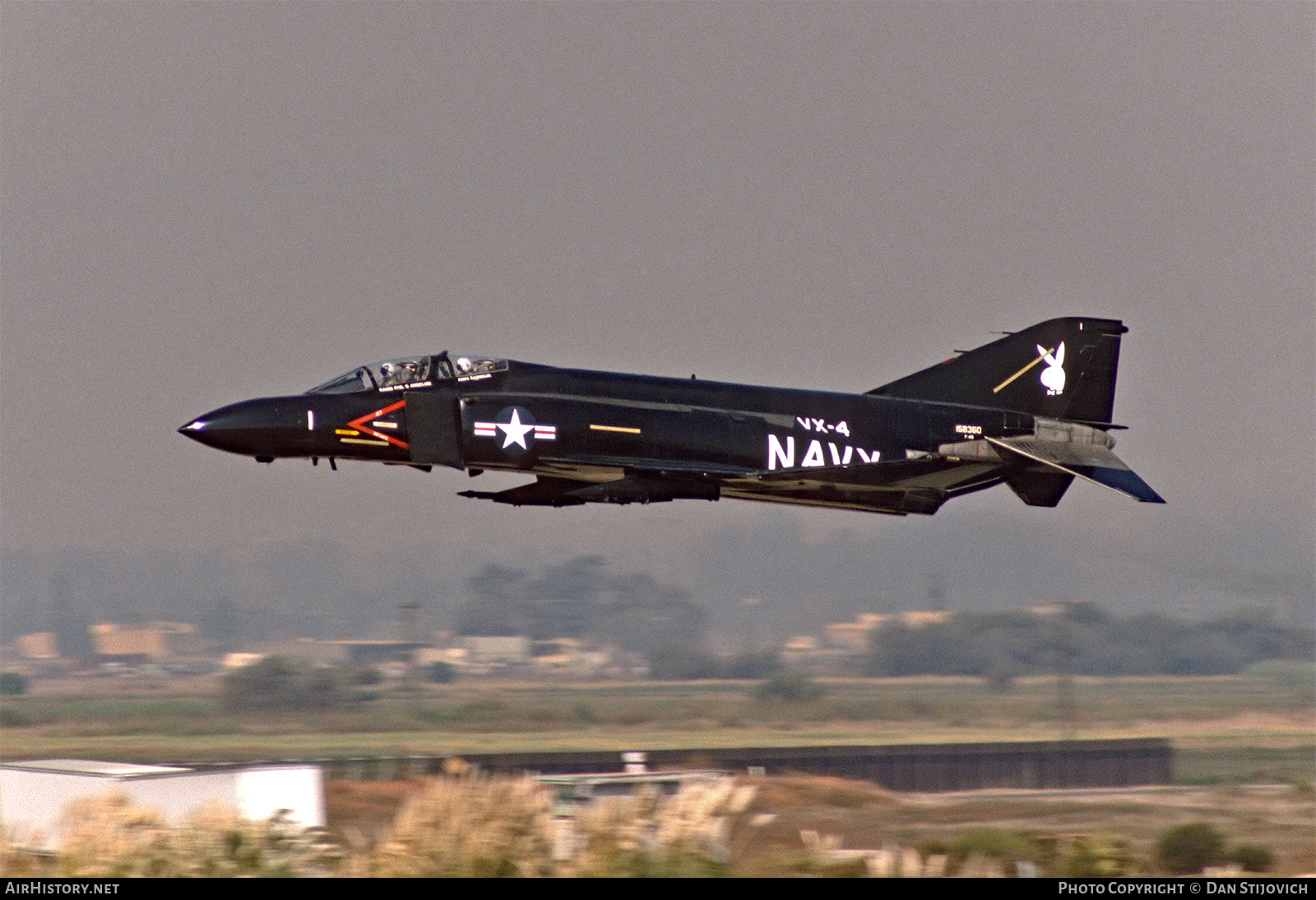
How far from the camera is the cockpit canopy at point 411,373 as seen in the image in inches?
932

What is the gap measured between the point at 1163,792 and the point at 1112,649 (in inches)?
496

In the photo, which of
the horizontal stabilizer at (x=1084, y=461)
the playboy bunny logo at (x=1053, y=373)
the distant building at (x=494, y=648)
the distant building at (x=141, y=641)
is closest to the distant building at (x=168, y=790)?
the horizontal stabilizer at (x=1084, y=461)

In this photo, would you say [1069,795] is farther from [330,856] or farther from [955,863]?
[330,856]

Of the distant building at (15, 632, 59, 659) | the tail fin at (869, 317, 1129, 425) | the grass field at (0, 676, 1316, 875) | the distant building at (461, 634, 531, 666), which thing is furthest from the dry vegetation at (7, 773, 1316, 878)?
the distant building at (15, 632, 59, 659)

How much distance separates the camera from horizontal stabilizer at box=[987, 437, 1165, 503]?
82.6ft

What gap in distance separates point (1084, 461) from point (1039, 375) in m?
2.17

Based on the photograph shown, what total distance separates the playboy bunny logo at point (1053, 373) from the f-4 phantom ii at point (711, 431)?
0.11ft

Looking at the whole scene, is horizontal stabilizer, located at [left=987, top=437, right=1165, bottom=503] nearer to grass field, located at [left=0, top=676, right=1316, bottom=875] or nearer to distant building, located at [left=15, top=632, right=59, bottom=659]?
grass field, located at [left=0, top=676, right=1316, bottom=875]

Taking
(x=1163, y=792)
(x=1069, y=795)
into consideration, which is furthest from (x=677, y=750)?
(x=1163, y=792)

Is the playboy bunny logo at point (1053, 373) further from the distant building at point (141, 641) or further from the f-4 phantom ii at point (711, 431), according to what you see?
the distant building at point (141, 641)

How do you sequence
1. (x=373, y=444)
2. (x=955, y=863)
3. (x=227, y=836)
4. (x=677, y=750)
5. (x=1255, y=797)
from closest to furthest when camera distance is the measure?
(x=227, y=836) < (x=955, y=863) < (x=373, y=444) < (x=1255, y=797) < (x=677, y=750)

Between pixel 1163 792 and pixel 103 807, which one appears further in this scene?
pixel 1163 792
